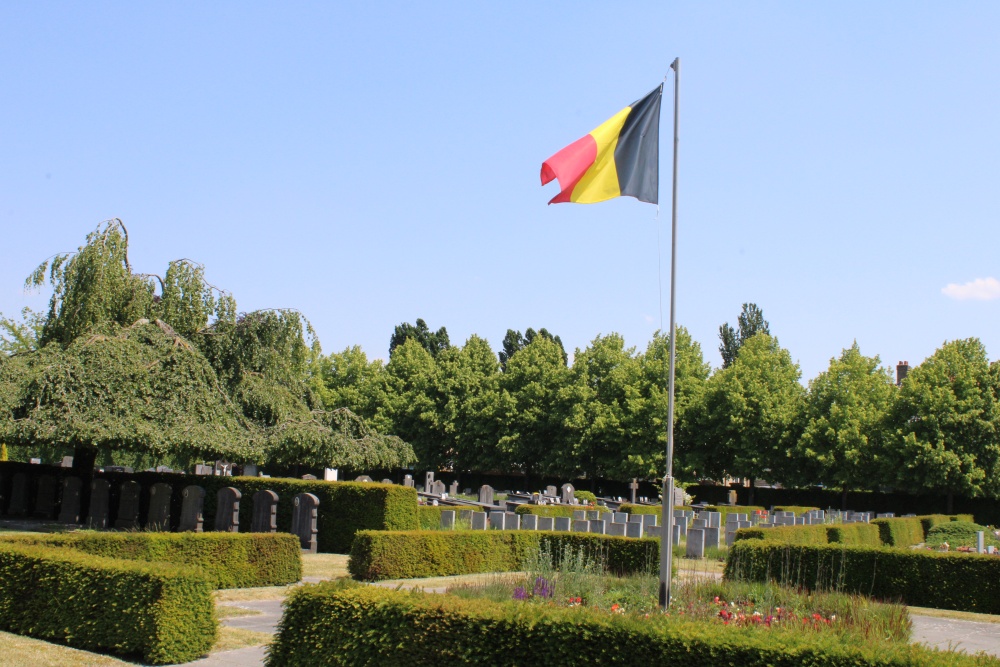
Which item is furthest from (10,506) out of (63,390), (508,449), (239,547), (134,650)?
(508,449)

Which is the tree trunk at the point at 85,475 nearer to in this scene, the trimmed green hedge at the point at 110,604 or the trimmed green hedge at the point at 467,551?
the trimmed green hedge at the point at 467,551

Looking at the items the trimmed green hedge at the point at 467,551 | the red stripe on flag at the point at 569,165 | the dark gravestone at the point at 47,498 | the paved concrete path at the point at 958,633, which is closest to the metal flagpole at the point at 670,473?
the red stripe on flag at the point at 569,165

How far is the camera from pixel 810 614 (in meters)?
9.56

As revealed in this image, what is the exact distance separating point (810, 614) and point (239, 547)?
27.4ft

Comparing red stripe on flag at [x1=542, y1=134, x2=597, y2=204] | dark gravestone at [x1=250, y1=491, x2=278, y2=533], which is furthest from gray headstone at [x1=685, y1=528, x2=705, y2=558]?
red stripe on flag at [x1=542, y1=134, x2=597, y2=204]

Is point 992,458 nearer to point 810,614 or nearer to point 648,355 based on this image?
point 648,355

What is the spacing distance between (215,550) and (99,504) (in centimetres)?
1006

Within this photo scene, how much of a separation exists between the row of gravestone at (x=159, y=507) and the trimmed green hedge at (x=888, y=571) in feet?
28.6

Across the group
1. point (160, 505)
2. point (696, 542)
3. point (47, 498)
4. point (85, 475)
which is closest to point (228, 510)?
point (160, 505)

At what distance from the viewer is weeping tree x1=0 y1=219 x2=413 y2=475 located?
1958 cm

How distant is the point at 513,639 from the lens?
7059 millimetres

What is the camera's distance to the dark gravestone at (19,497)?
25.4 m

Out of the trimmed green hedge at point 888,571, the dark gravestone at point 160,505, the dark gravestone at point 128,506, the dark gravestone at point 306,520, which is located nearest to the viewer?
the trimmed green hedge at point 888,571

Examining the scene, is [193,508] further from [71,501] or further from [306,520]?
[71,501]
